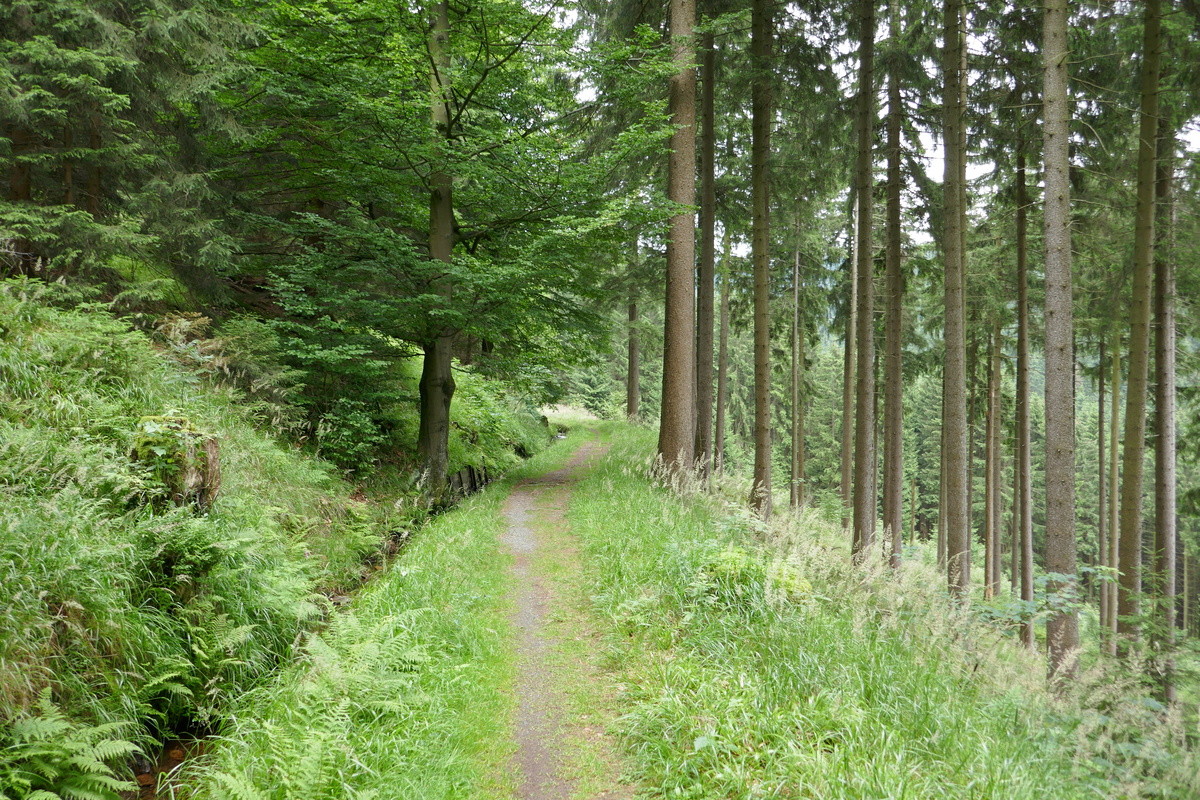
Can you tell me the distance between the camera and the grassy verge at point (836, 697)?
3.08m

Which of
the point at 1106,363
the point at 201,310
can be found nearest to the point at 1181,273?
the point at 1106,363

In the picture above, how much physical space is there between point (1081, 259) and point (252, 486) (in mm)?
17883

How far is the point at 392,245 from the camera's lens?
9641 mm

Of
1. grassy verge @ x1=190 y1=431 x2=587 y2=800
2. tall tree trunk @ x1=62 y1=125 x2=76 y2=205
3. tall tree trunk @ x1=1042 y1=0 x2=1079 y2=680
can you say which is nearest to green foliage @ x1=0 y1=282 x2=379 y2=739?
grassy verge @ x1=190 y1=431 x2=587 y2=800

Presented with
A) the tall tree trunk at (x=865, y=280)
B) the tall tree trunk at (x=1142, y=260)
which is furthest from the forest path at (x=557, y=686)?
the tall tree trunk at (x=1142, y=260)

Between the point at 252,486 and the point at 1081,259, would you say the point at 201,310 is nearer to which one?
the point at 252,486

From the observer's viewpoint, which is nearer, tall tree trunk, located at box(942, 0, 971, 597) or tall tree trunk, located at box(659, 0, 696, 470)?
tall tree trunk, located at box(942, 0, 971, 597)

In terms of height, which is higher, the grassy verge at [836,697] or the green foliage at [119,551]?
the green foliage at [119,551]

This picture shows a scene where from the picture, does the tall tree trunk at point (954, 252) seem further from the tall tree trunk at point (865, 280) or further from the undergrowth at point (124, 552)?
the undergrowth at point (124, 552)

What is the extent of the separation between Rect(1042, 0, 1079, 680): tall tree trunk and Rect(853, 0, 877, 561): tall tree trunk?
3.89 meters

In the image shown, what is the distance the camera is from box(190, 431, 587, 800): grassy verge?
9.91ft

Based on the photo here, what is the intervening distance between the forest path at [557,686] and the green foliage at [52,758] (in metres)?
2.11

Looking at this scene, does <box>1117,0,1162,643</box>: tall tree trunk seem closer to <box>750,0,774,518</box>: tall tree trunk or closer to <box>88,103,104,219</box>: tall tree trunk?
<box>750,0,774,518</box>: tall tree trunk

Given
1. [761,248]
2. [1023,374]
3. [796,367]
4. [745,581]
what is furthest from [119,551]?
[796,367]
